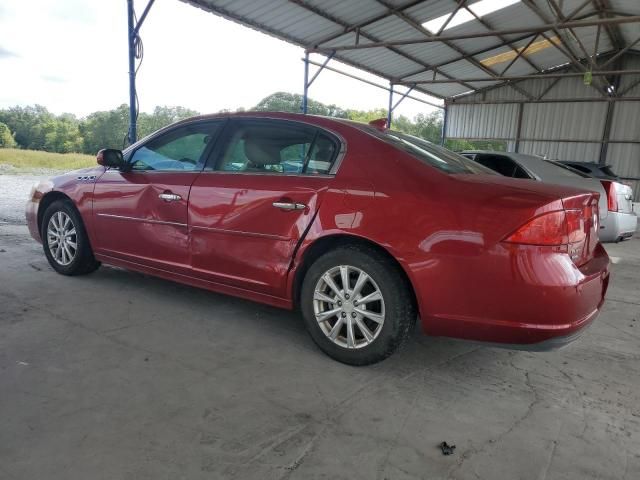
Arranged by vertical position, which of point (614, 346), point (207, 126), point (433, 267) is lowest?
point (614, 346)

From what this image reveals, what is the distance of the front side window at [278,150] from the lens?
110 inches

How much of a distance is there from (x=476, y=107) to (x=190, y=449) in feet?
66.9

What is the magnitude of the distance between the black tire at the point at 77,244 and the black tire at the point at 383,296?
236 centimetres

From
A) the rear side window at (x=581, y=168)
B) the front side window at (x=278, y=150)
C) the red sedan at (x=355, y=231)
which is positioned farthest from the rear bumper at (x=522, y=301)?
the rear side window at (x=581, y=168)

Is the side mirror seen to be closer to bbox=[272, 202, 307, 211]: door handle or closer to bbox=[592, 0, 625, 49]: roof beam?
bbox=[272, 202, 307, 211]: door handle

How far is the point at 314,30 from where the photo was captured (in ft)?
36.4

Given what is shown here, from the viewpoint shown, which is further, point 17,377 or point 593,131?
point 593,131

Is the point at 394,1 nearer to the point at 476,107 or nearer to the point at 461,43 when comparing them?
the point at 461,43

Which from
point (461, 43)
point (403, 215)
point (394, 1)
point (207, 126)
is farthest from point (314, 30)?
point (403, 215)

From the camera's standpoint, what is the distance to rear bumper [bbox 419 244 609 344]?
212 cm

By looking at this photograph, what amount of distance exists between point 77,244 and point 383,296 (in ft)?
9.47

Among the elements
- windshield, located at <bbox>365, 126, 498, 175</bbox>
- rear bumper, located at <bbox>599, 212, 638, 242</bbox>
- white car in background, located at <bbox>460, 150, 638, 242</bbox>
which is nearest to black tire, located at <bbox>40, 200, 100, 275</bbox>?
windshield, located at <bbox>365, 126, 498, 175</bbox>

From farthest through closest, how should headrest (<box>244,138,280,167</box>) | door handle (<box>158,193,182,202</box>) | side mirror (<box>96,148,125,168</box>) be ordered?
1. side mirror (<box>96,148,125,168</box>)
2. door handle (<box>158,193,182,202</box>)
3. headrest (<box>244,138,280,167</box>)

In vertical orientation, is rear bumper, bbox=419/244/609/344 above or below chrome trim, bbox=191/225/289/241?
below
